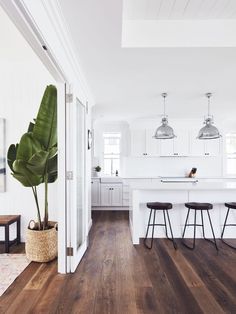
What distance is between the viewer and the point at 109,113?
563cm

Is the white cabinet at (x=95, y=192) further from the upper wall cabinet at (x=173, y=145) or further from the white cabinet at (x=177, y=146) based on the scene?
the white cabinet at (x=177, y=146)

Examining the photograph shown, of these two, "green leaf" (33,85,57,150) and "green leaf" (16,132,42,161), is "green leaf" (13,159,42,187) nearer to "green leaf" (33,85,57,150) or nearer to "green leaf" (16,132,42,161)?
"green leaf" (16,132,42,161)

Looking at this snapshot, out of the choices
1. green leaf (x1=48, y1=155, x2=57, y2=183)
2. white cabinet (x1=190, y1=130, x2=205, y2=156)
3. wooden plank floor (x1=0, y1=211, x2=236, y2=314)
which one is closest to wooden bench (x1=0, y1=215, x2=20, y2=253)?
wooden plank floor (x1=0, y1=211, x2=236, y2=314)

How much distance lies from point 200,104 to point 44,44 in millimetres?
3985

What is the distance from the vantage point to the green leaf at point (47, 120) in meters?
2.60

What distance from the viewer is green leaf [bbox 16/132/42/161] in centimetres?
255

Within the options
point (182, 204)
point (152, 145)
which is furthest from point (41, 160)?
point (152, 145)

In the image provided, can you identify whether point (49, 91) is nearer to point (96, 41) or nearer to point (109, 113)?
point (96, 41)

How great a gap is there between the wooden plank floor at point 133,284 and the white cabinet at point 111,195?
8.44ft

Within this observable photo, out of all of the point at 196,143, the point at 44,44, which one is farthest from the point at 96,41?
the point at 196,143

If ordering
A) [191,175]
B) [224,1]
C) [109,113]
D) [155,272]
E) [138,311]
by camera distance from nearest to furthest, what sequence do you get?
[138,311], [224,1], [155,272], [109,113], [191,175]

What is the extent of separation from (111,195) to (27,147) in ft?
11.8

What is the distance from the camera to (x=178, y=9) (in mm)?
2156

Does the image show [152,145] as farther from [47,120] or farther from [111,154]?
[47,120]
